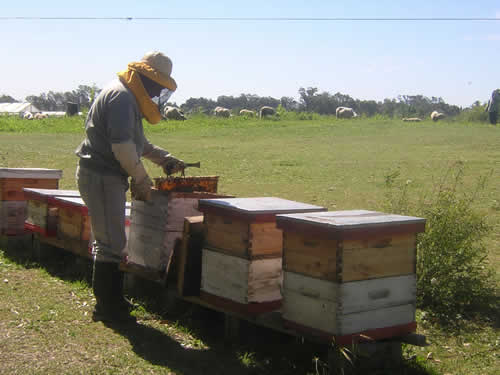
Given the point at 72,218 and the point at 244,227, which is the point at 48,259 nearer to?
the point at 72,218

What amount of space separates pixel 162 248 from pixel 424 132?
2144 cm

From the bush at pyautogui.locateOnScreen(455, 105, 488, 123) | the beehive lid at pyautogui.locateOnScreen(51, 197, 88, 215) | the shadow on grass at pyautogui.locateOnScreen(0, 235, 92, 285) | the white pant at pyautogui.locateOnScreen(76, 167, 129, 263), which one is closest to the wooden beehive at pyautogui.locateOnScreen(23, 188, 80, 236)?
the beehive lid at pyautogui.locateOnScreen(51, 197, 88, 215)

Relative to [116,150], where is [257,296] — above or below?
below

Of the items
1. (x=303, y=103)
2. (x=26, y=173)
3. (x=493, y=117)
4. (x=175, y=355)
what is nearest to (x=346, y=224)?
(x=175, y=355)

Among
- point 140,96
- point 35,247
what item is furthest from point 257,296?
point 35,247

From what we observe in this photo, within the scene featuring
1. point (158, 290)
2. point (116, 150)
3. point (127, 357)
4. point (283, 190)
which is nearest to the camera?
point (127, 357)

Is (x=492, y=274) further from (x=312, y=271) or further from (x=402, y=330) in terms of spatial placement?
(x=312, y=271)

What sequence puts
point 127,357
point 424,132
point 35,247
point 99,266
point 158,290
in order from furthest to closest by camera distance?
point 424,132, point 35,247, point 158,290, point 99,266, point 127,357

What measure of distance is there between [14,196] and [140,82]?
3379mm

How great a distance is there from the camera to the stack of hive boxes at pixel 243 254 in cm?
434

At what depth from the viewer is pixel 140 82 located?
484cm

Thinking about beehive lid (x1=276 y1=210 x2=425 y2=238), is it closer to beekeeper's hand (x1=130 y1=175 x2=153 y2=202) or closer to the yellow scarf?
beekeeper's hand (x1=130 y1=175 x2=153 y2=202)

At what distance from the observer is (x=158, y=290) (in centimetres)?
566

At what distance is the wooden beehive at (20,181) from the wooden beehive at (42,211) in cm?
44
